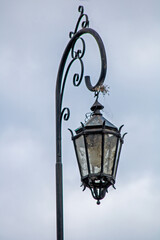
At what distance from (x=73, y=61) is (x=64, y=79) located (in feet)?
0.99

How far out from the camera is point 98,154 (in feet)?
27.9

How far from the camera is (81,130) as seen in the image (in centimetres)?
877

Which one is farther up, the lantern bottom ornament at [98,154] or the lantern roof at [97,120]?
the lantern roof at [97,120]

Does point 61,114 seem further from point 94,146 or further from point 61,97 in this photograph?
point 94,146

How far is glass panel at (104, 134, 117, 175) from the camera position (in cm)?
852

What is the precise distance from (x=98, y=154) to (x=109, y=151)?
0.53 feet

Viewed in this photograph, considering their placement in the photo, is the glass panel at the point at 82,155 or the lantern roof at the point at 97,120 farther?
the lantern roof at the point at 97,120

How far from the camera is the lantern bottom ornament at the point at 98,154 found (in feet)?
27.9

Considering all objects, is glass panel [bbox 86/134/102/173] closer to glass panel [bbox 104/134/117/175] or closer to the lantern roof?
glass panel [bbox 104/134/117/175]

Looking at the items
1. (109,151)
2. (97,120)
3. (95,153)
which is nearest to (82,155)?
(95,153)

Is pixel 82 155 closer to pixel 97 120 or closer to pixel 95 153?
pixel 95 153

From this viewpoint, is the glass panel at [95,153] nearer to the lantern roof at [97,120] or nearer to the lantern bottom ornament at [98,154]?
the lantern bottom ornament at [98,154]

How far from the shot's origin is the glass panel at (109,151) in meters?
8.52

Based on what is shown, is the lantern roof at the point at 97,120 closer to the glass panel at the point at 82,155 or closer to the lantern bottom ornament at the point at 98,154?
the lantern bottom ornament at the point at 98,154
